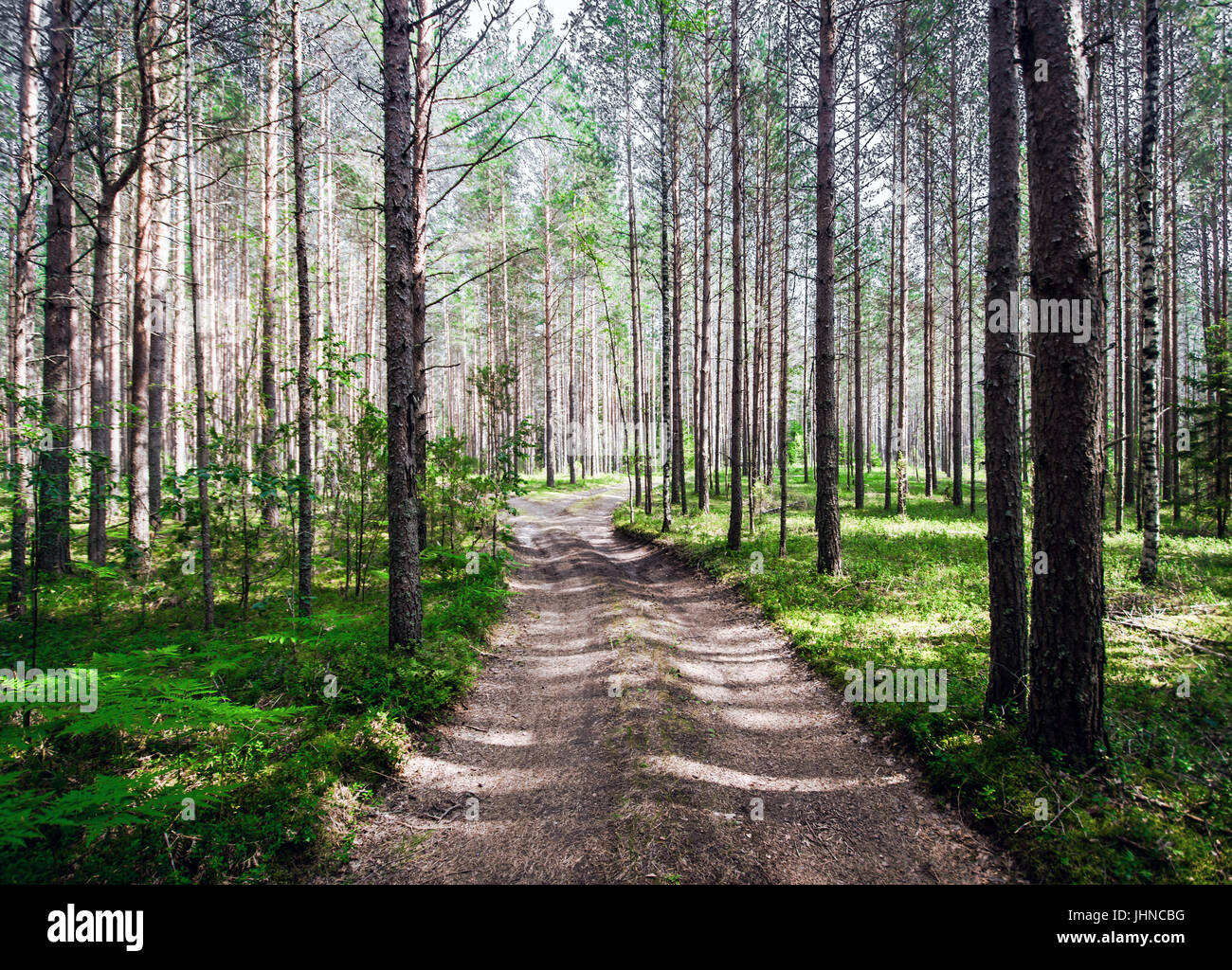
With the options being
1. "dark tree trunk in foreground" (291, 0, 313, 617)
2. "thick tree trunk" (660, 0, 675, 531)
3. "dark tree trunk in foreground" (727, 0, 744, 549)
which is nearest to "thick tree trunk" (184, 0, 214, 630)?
"dark tree trunk in foreground" (291, 0, 313, 617)

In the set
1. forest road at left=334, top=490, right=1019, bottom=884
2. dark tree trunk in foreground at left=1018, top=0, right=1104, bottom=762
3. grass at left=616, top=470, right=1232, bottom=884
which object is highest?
dark tree trunk in foreground at left=1018, top=0, right=1104, bottom=762

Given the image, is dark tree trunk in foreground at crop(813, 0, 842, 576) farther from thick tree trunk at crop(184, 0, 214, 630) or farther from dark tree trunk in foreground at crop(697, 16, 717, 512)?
thick tree trunk at crop(184, 0, 214, 630)

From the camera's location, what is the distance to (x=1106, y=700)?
523 centimetres

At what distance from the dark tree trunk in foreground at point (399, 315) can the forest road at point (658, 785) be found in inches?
68.5

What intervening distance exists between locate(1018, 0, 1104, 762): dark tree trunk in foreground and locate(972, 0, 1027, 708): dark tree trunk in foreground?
2.46ft

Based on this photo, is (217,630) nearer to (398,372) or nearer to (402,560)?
(402,560)

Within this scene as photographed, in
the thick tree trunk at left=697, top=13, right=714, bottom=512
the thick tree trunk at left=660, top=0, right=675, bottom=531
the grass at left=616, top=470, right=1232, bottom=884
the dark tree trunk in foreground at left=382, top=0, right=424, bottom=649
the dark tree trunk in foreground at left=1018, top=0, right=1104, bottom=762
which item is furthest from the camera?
the thick tree trunk at left=697, top=13, right=714, bottom=512

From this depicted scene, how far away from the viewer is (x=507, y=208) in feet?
99.4

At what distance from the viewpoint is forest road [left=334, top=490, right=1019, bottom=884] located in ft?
12.4

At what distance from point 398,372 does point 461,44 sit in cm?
1166

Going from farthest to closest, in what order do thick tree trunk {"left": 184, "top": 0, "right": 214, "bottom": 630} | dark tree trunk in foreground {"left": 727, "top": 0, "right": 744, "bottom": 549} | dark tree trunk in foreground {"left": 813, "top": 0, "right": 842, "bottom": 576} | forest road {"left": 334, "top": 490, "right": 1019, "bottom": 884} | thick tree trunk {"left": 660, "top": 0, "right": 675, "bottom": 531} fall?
thick tree trunk {"left": 660, "top": 0, "right": 675, "bottom": 531} < dark tree trunk in foreground {"left": 727, "top": 0, "right": 744, "bottom": 549} < dark tree trunk in foreground {"left": 813, "top": 0, "right": 842, "bottom": 576} < thick tree trunk {"left": 184, "top": 0, "right": 214, "bottom": 630} < forest road {"left": 334, "top": 490, "right": 1019, "bottom": 884}

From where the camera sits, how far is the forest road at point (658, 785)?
12.4ft

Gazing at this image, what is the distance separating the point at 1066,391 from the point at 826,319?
7.02 m

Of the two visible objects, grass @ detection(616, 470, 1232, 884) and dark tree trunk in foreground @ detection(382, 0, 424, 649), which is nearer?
grass @ detection(616, 470, 1232, 884)
